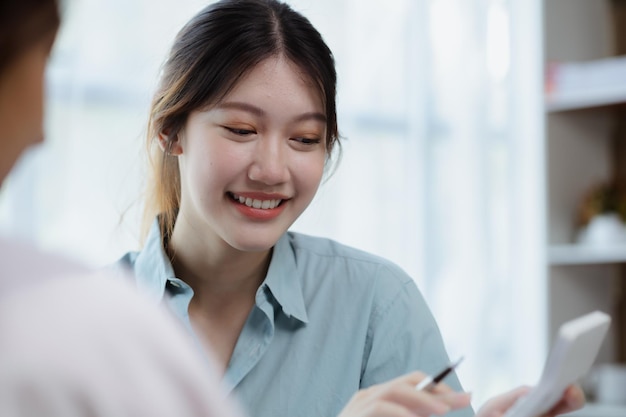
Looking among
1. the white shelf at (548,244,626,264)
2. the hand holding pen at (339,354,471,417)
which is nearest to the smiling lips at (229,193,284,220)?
the hand holding pen at (339,354,471,417)

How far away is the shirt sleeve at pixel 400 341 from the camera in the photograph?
61.3 inches

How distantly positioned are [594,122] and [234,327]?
2201mm

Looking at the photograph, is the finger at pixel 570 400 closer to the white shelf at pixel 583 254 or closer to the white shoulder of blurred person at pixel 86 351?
the white shoulder of blurred person at pixel 86 351

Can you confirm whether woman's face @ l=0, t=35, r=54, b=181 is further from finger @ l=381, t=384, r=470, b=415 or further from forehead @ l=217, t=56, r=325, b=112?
forehead @ l=217, t=56, r=325, b=112

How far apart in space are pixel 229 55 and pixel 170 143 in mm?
209

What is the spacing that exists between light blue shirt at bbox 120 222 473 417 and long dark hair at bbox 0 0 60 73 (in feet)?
3.35

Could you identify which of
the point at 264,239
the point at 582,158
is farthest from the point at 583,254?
the point at 264,239

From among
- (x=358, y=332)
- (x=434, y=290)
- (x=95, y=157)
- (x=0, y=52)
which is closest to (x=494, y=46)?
(x=434, y=290)

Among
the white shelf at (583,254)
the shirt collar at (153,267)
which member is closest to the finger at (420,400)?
the shirt collar at (153,267)

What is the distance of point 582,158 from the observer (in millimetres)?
3354

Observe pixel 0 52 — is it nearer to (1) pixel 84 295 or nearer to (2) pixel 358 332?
(1) pixel 84 295

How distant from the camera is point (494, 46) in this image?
349 centimetres

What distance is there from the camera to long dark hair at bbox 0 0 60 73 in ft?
1.91

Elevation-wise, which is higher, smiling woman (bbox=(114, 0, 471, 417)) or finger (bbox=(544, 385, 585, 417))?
smiling woman (bbox=(114, 0, 471, 417))
